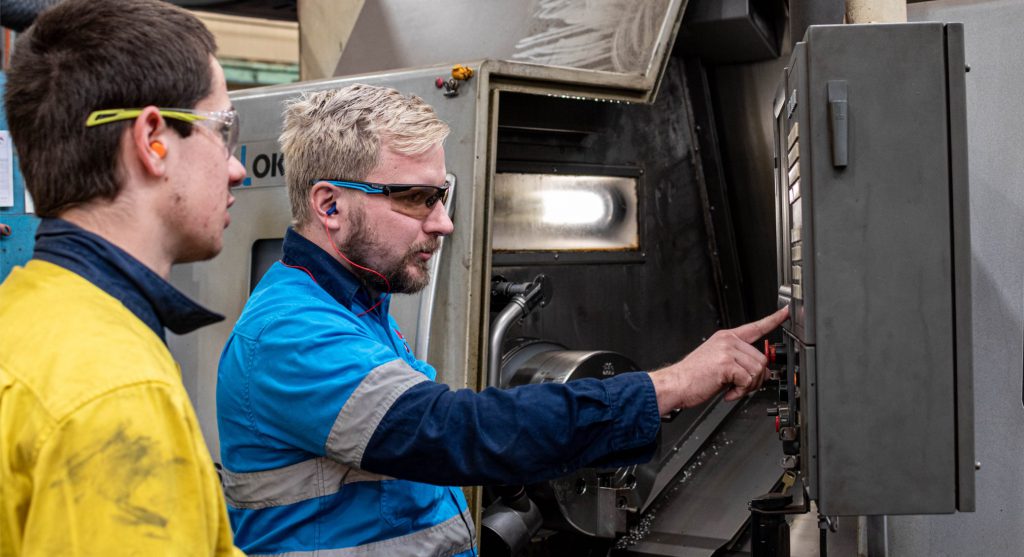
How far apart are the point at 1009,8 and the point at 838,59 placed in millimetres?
860

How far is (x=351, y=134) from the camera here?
6.15 ft

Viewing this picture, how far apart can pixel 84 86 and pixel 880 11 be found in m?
1.63

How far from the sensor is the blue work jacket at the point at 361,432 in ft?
5.21

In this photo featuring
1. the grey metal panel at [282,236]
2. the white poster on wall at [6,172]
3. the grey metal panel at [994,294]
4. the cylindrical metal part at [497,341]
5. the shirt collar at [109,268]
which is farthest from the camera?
the white poster on wall at [6,172]

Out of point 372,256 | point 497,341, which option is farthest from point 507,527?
point 372,256

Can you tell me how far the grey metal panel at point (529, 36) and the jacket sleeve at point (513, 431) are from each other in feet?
3.86

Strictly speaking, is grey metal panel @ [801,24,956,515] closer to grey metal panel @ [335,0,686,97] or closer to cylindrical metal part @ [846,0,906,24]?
cylindrical metal part @ [846,0,906,24]

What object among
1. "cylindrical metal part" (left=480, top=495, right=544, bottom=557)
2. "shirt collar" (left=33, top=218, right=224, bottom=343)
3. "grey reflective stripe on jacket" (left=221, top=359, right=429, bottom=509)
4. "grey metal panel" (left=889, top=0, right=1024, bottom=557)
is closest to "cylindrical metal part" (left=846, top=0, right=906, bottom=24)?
"grey metal panel" (left=889, top=0, right=1024, bottom=557)

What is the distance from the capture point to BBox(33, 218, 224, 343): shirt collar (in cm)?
101

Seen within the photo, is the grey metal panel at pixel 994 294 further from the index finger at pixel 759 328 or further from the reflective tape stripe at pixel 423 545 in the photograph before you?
the reflective tape stripe at pixel 423 545

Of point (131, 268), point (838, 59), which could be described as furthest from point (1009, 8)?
point (131, 268)

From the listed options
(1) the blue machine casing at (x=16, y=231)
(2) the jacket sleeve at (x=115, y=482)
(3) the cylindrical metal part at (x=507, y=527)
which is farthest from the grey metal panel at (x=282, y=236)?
(2) the jacket sleeve at (x=115, y=482)

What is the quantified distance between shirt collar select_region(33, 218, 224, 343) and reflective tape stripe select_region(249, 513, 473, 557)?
2.34ft

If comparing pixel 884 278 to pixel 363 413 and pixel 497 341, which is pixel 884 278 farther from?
pixel 497 341
